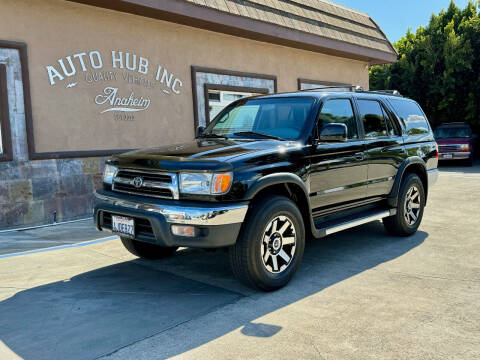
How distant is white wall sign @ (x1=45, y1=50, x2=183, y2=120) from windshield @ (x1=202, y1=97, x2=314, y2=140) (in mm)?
4002

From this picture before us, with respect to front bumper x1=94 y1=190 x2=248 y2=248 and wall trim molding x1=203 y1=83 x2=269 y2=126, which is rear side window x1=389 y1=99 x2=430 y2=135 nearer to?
front bumper x1=94 y1=190 x2=248 y2=248

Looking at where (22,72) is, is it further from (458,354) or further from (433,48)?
(433,48)

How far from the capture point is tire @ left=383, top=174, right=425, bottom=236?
6086 millimetres

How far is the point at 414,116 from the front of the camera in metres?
6.73

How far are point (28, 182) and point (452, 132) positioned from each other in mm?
16680

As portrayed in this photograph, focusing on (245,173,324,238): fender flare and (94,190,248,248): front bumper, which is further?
(245,173,324,238): fender flare

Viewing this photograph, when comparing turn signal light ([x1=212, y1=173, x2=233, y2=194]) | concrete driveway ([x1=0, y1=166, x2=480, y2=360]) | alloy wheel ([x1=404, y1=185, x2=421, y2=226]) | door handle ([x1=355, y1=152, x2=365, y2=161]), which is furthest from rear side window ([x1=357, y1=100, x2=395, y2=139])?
turn signal light ([x1=212, y1=173, x2=233, y2=194])

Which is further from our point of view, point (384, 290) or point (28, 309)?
point (384, 290)

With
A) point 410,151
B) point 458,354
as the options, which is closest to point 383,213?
point 410,151

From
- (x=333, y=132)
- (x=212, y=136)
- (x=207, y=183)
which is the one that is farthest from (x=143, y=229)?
(x=333, y=132)

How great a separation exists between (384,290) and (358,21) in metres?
12.5

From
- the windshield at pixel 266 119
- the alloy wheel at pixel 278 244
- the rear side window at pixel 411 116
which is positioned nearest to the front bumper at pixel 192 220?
the alloy wheel at pixel 278 244

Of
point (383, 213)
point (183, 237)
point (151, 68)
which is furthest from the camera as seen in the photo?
point (151, 68)

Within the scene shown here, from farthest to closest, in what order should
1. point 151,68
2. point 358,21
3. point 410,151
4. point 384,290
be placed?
point 358,21, point 151,68, point 410,151, point 384,290
